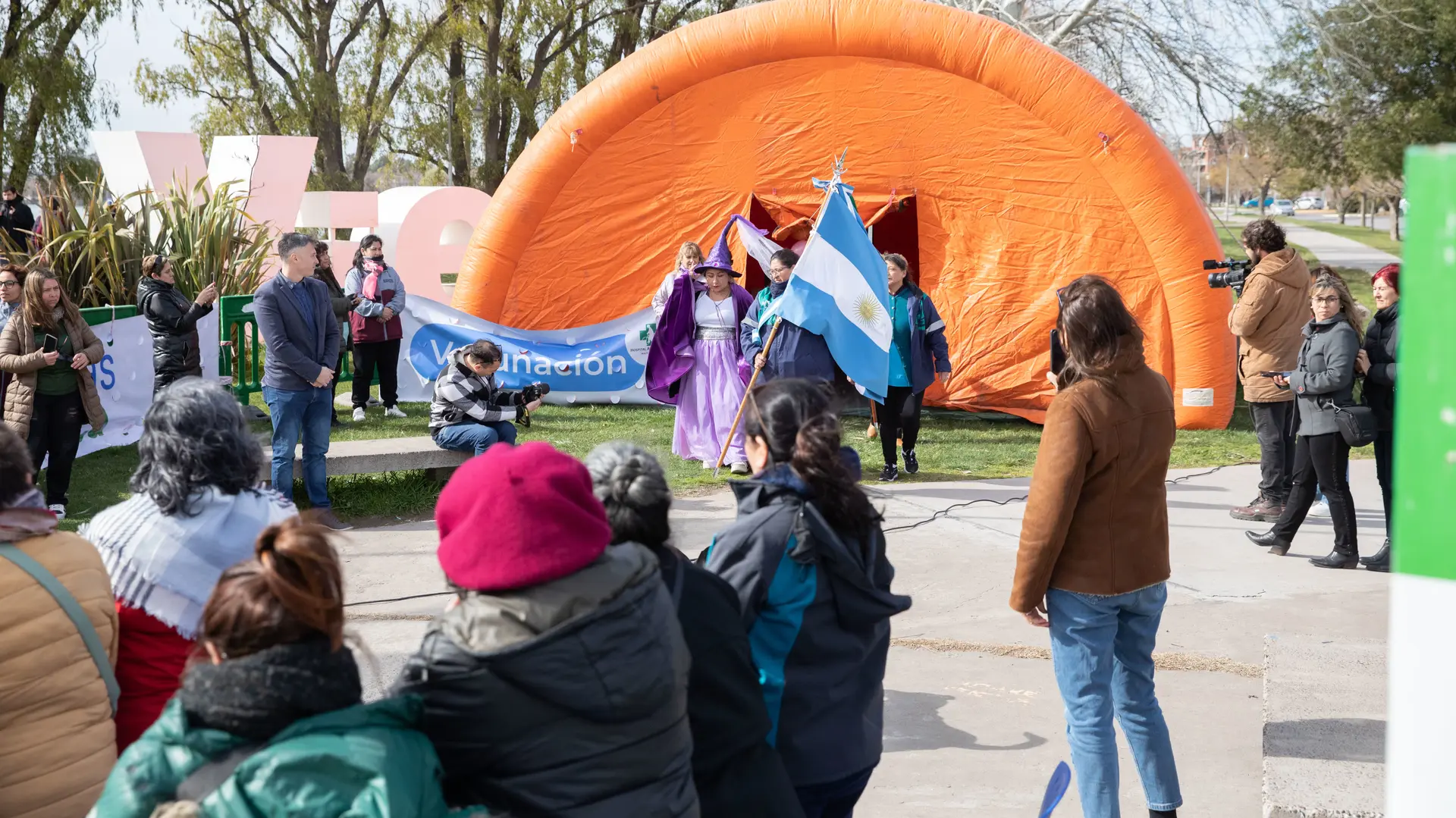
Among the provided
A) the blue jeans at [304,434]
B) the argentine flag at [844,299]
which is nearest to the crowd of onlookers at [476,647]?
the blue jeans at [304,434]

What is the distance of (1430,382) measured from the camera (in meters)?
1.62

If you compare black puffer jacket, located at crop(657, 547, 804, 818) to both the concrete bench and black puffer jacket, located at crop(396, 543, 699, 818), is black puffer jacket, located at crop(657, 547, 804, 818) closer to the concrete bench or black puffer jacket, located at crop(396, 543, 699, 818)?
black puffer jacket, located at crop(396, 543, 699, 818)

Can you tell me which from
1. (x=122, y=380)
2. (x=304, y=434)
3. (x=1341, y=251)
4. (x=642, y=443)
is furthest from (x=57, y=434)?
(x=1341, y=251)

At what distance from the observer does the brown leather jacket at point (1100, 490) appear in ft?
11.7

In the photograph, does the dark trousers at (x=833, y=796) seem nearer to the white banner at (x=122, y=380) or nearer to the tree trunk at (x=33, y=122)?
the white banner at (x=122, y=380)

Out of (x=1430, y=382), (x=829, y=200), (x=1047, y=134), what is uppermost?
(x=1047, y=134)

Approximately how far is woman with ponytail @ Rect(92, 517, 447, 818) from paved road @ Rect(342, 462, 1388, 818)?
1318 mm

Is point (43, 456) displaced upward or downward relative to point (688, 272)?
downward

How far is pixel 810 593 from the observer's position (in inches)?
112

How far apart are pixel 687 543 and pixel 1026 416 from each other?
516cm

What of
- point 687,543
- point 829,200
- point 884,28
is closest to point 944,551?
point 687,543

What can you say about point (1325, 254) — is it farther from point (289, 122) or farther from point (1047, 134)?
point (1047, 134)

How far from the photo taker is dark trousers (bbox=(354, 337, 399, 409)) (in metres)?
11.5

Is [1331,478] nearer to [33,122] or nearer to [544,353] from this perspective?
[544,353]
